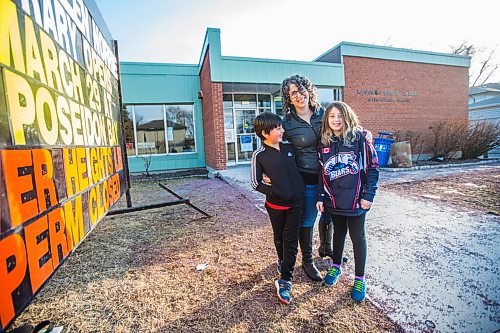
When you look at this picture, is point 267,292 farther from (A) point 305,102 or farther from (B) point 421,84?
(B) point 421,84

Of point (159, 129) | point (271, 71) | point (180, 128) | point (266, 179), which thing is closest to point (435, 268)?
point (266, 179)

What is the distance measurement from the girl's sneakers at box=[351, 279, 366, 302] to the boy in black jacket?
20.3 inches

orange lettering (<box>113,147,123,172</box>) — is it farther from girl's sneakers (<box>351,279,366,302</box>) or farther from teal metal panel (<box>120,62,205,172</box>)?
teal metal panel (<box>120,62,205,172</box>)

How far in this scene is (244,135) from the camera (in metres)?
10.7

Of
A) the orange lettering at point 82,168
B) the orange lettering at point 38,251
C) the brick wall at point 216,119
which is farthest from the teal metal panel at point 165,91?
the orange lettering at point 38,251

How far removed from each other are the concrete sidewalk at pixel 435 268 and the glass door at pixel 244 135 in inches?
276

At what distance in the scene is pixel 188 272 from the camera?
2.66 metres

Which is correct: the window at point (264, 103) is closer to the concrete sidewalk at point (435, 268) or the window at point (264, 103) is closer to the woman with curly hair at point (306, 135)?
the concrete sidewalk at point (435, 268)

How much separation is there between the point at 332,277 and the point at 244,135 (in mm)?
8766

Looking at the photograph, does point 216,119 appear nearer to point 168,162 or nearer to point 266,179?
point 168,162

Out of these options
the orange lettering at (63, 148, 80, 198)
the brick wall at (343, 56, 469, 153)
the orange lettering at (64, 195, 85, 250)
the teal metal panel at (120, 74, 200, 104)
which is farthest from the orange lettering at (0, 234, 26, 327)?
the brick wall at (343, 56, 469, 153)

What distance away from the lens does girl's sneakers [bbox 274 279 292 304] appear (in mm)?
2047

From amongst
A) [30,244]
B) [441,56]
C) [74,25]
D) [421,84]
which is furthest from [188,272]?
[441,56]

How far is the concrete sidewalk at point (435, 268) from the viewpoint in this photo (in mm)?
1834
